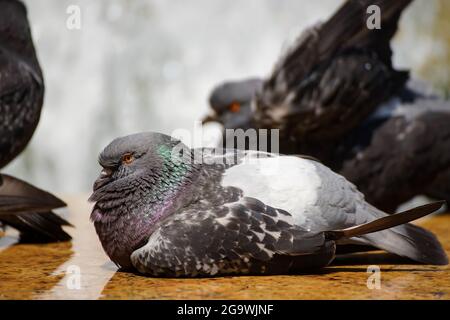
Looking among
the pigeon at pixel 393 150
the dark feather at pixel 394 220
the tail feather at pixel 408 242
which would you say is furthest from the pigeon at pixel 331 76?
the dark feather at pixel 394 220

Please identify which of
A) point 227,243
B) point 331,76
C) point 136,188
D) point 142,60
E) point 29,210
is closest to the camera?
point 227,243

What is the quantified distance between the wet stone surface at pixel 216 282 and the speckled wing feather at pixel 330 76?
1078mm

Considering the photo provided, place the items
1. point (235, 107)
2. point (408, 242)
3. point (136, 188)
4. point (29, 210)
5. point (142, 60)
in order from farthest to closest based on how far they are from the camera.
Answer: point (142, 60) < point (235, 107) < point (29, 210) < point (408, 242) < point (136, 188)

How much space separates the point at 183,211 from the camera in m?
2.28

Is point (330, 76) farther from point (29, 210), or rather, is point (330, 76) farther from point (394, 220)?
point (29, 210)

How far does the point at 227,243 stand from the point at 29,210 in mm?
1297

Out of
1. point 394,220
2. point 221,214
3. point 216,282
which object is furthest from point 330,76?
point 216,282

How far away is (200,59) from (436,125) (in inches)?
222

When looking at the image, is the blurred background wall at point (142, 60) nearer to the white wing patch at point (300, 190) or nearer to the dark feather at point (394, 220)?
the white wing patch at point (300, 190)

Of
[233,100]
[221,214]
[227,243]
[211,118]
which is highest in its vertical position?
[233,100]

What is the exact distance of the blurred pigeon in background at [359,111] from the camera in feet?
11.8

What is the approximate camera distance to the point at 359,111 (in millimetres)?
3734

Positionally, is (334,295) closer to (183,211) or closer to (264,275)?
(264,275)

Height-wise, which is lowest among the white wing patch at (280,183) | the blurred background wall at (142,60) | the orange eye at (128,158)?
the white wing patch at (280,183)
